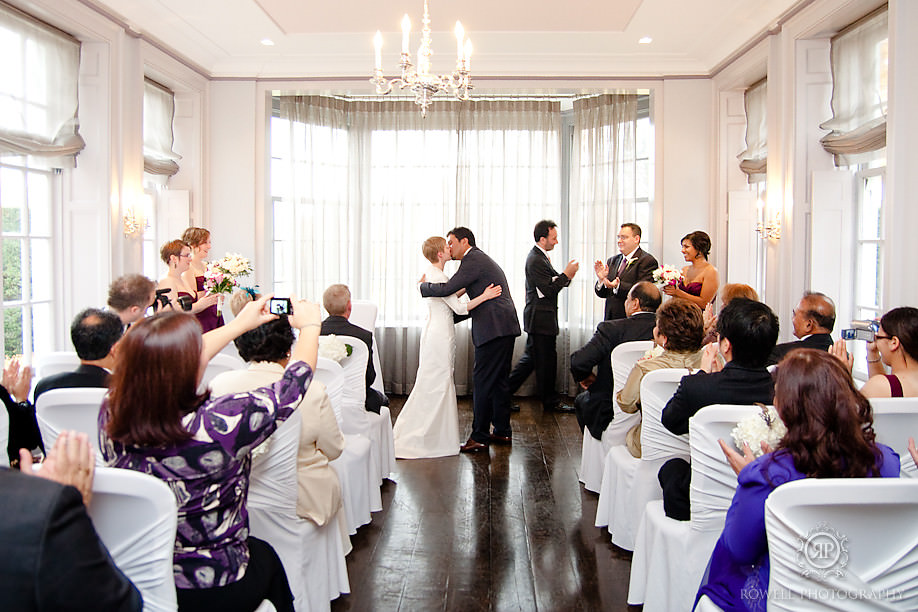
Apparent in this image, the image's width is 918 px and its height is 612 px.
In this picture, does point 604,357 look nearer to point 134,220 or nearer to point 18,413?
point 18,413

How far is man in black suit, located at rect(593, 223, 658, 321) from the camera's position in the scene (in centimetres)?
646

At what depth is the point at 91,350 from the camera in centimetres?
286

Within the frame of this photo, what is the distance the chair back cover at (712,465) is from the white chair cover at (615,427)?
1.33 metres

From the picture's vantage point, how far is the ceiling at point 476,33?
5.59 metres

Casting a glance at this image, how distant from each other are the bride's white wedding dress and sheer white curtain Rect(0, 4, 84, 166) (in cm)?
260

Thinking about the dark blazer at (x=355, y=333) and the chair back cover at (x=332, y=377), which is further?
the dark blazer at (x=355, y=333)

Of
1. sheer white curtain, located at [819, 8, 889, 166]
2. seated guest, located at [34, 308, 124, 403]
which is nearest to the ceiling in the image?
sheer white curtain, located at [819, 8, 889, 166]

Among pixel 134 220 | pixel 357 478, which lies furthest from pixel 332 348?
pixel 134 220

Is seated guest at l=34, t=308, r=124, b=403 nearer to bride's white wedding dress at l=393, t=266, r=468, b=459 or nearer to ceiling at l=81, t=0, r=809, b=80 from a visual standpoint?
bride's white wedding dress at l=393, t=266, r=468, b=459

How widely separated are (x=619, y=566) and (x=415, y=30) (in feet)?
14.7

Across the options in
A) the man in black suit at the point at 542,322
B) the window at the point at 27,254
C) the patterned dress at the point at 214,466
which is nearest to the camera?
the patterned dress at the point at 214,466

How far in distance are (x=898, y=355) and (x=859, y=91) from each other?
2623mm

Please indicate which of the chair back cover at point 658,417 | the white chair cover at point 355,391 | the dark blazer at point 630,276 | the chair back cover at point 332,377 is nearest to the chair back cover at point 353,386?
the white chair cover at point 355,391
